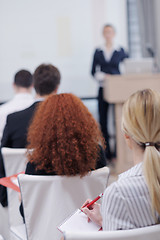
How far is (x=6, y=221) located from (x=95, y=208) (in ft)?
4.09

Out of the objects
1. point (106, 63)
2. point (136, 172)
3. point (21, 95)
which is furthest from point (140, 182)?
point (106, 63)

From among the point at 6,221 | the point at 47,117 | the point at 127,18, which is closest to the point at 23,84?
the point at 6,221

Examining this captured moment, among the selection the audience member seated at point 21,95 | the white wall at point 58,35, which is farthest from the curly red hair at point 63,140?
Result: the white wall at point 58,35

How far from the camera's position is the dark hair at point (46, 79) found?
251 centimetres

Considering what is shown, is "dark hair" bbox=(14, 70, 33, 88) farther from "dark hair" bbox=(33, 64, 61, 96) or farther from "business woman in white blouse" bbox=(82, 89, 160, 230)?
"business woman in white blouse" bbox=(82, 89, 160, 230)

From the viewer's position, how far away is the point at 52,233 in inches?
63.1

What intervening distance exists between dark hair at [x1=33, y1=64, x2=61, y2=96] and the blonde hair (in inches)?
56.3

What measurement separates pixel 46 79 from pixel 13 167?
714mm

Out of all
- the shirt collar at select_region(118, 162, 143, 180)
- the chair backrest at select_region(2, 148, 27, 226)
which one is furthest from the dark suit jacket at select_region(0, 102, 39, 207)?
the shirt collar at select_region(118, 162, 143, 180)

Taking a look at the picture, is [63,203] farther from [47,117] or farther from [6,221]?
[6,221]

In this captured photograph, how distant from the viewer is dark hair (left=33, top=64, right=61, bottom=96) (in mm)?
2506

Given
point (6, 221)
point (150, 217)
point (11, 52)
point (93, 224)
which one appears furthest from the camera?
point (11, 52)

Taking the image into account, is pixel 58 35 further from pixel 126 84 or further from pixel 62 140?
pixel 62 140

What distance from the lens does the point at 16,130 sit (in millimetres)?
2279
